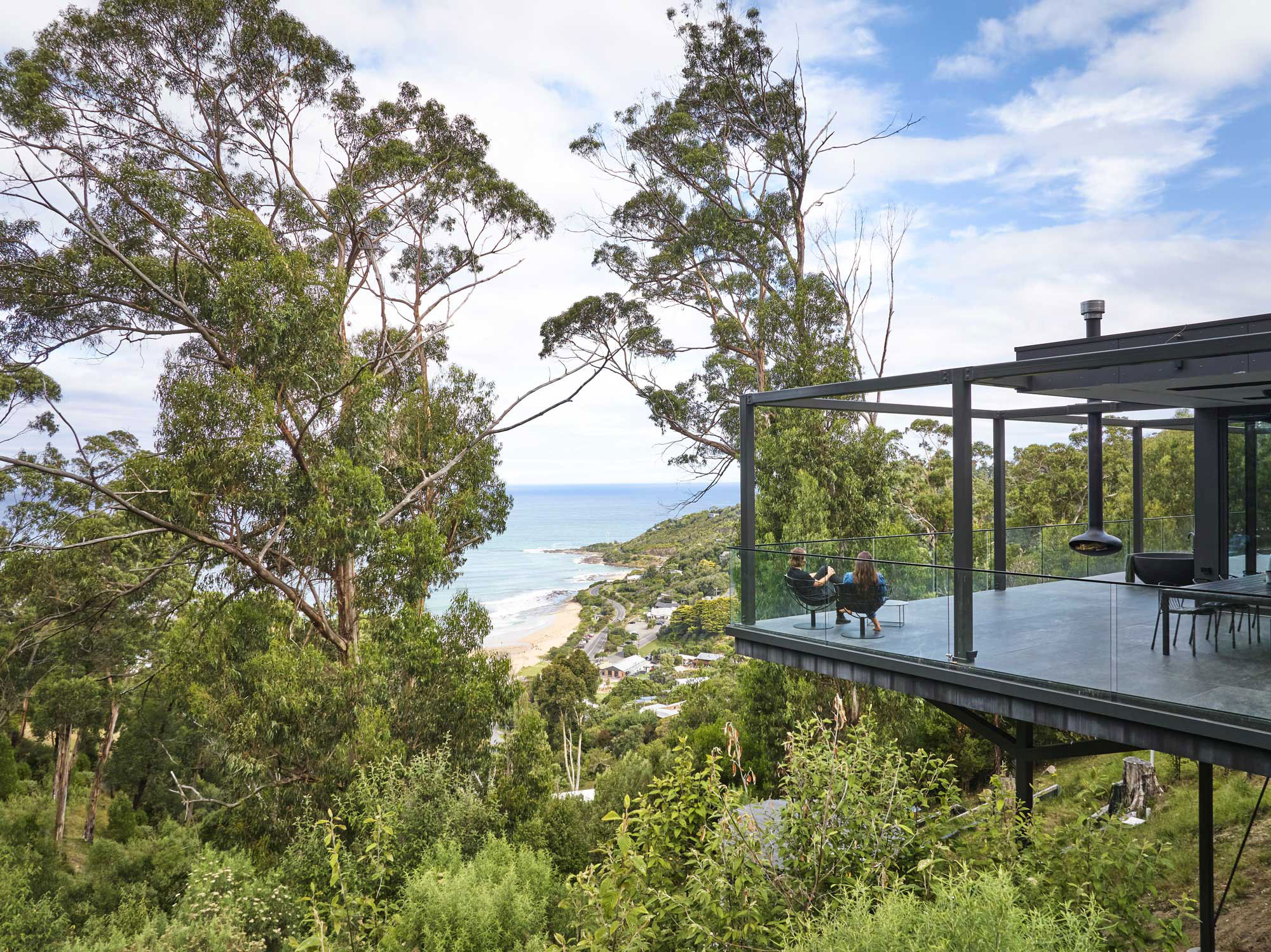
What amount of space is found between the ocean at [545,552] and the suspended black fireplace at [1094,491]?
10866 mm

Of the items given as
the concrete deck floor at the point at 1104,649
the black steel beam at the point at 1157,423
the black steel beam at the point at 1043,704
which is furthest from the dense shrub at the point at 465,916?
the black steel beam at the point at 1157,423

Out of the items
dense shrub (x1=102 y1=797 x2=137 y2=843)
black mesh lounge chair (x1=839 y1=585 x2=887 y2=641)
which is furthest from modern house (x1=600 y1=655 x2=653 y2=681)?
black mesh lounge chair (x1=839 y1=585 x2=887 y2=641)

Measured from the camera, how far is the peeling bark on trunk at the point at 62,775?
15.8m

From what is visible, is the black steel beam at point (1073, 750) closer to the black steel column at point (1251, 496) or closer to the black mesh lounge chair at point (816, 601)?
the black mesh lounge chair at point (816, 601)

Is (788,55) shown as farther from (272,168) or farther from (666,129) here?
(272,168)

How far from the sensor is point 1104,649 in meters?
5.22

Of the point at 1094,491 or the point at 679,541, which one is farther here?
the point at 679,541

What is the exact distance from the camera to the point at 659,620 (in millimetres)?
41812

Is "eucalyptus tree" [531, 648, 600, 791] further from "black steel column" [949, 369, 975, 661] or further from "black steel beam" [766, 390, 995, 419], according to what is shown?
"black steel column" [949, 369, 975, 661]

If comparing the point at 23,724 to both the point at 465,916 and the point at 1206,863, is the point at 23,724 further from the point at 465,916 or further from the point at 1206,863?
the point at 1206,863

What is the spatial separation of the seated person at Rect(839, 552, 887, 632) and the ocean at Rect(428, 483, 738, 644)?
1157 centimetres

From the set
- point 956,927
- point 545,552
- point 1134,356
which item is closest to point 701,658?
point 1134,356

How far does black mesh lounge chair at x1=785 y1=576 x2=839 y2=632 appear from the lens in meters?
7.03

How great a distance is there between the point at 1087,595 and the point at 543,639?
42.1 m
